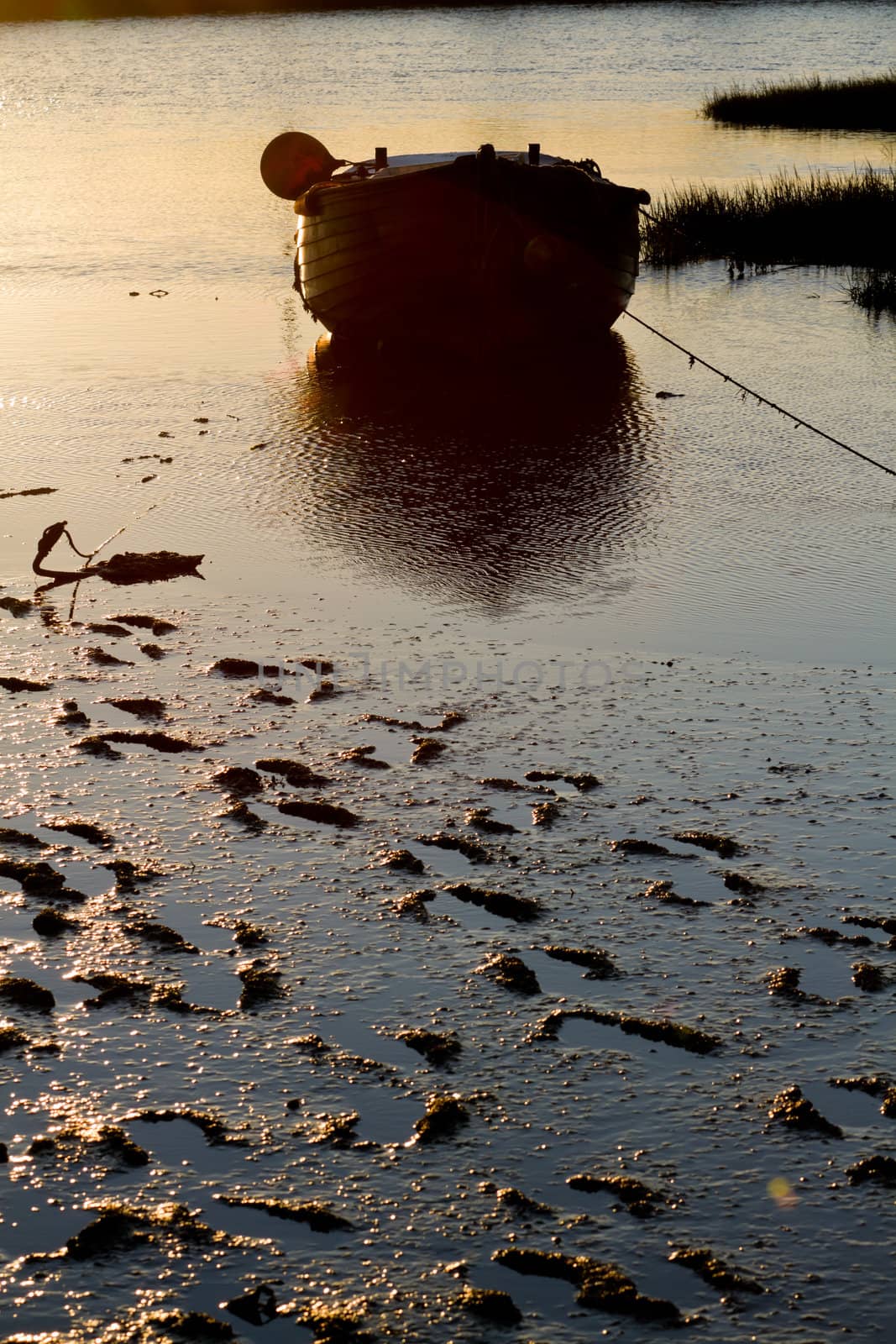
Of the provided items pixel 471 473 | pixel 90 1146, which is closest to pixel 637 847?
pixel 90 1146

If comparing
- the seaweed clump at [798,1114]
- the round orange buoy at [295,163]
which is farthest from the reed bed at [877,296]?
the seaweed clump at [798,1114]

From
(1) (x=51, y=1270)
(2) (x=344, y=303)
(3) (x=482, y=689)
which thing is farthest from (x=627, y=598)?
(2) (x=344, y=303)

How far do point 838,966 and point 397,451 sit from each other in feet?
19.0

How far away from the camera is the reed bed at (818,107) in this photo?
2945 centimetres

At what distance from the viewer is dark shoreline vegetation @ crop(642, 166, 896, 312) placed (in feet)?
54.9

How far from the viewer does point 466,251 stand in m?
11.6

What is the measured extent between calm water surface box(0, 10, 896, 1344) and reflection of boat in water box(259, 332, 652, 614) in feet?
0.12

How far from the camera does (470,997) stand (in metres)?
3.73

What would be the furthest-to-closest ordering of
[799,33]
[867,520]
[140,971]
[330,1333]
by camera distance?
[799,33] < [867,520] < [140,971] < [330,1333]

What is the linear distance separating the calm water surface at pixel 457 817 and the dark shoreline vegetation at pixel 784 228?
4.49 metres

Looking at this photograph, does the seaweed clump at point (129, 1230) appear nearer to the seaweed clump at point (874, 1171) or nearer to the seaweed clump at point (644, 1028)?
the seaweed clump at point (644, 1028)

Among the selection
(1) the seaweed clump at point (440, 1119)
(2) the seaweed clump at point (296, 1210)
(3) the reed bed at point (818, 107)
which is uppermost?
(3) the reed bed at point (818, 107)

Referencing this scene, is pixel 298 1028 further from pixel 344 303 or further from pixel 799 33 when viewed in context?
pixel 799 33

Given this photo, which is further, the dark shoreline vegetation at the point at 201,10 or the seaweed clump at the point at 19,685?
the dark shoreline vegetation at the point at 201,10
